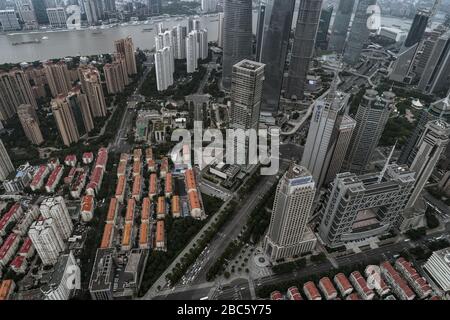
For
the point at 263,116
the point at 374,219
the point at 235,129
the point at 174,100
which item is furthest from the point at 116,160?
the point at 374,219

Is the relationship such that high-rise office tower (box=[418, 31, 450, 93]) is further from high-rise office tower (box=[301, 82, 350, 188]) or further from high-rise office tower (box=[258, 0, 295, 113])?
high-rise office tower (box=[301, 82, 350, 188])

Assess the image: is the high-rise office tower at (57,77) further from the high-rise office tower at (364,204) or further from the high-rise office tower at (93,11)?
the high-rise office tower at (364,204)

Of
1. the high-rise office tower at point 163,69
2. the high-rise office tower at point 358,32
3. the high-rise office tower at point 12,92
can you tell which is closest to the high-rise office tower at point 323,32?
the high-rise office tower at point 358,32

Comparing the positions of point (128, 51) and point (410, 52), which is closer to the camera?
point (128, 51)

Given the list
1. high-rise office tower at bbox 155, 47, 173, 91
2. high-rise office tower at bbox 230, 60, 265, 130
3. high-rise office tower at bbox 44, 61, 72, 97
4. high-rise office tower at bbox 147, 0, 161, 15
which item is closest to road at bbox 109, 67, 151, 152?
high-rise office tower at bbox 155, 47, 173, 91

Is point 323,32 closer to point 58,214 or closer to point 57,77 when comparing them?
point 57,77

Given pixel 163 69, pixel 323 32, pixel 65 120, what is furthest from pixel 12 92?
pixel 323 32
